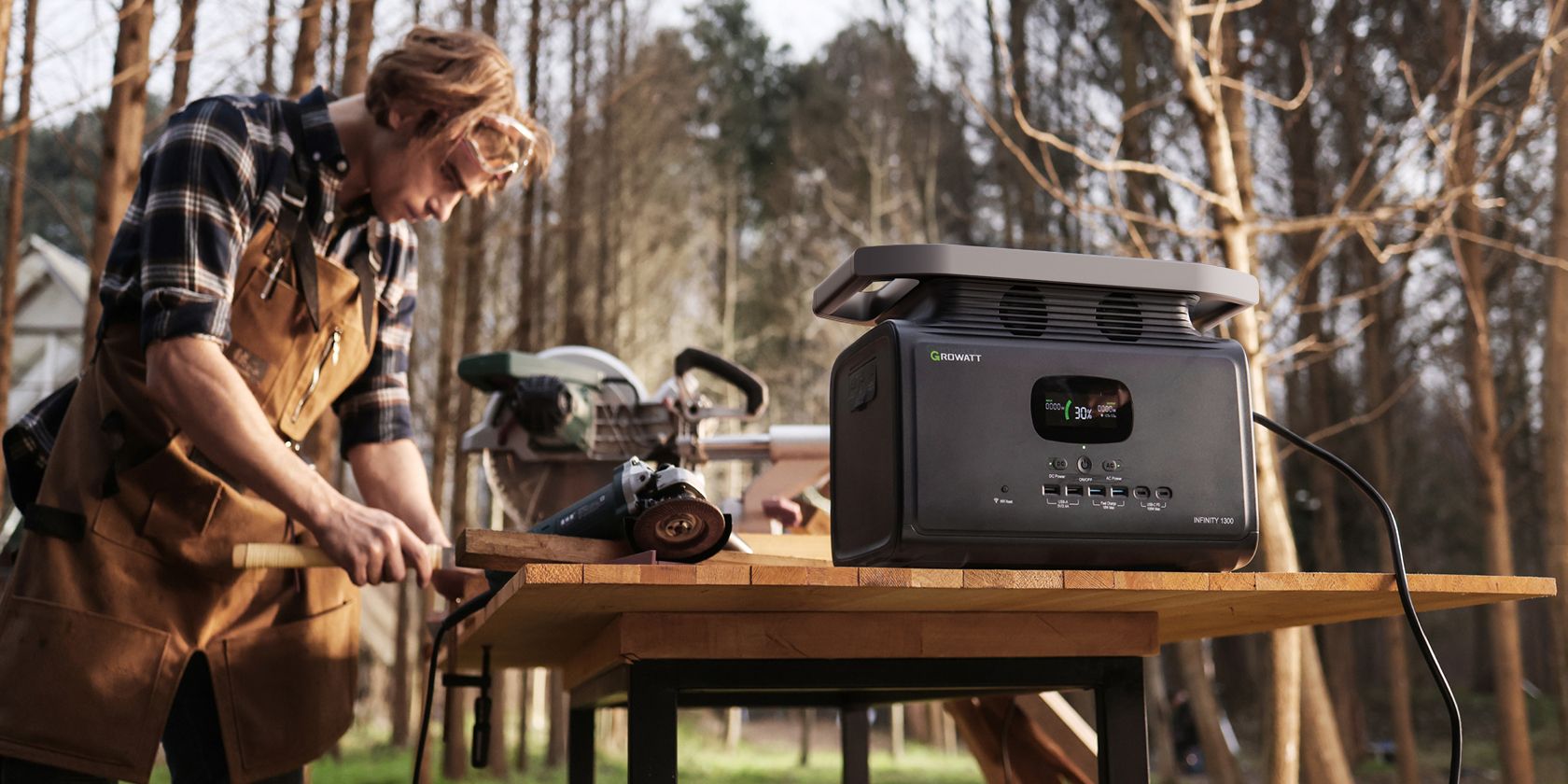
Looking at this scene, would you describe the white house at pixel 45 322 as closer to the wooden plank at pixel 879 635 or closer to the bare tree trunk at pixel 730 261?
the bare tree trunk at pixel 730 261

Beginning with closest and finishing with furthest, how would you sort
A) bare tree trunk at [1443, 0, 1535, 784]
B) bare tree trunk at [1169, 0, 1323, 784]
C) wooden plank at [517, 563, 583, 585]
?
wooden plank at [517, 563, 583, 585], bare tree trunk at [1169, 0, 1323, 784], bare tree trunk at [1443, 0, 1535, 784]

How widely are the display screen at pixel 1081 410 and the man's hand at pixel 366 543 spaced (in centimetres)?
92

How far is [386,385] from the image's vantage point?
8.79 feet

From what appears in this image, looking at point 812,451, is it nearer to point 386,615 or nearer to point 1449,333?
point 1449,333

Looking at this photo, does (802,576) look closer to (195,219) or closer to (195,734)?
(195,219)

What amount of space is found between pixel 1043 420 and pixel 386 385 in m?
1.62

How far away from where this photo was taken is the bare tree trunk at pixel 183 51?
17.6 feet

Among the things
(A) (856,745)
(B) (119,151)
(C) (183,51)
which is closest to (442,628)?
(A) (856,745)

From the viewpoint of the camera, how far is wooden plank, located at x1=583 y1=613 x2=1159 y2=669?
1.49 meters

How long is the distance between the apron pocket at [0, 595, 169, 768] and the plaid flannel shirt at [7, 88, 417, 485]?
0.34 meters

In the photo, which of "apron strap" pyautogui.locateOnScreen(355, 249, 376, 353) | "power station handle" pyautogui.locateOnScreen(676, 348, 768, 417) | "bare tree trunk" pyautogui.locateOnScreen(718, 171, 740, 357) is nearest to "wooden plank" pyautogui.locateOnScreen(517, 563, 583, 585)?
"apron strap" pyautogui.locateOnScreen(355, 249, 376, 353)

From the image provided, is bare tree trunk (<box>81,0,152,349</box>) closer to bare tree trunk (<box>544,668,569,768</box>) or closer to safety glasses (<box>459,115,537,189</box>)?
safety glasses (<box>459,115,537,189</box>)

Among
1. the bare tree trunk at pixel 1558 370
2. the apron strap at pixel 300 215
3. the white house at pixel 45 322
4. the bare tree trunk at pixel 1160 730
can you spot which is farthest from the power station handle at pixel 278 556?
the white house at pixel 45 322

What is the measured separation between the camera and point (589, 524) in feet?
5.25
